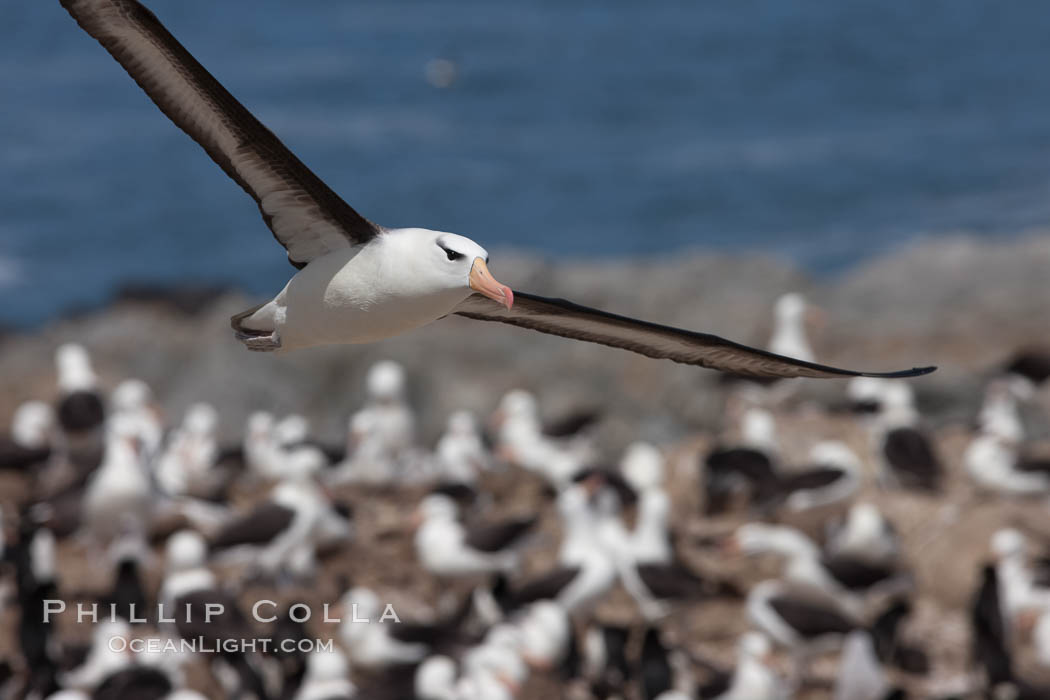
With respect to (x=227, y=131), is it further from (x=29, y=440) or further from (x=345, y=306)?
(x=29, y=440)

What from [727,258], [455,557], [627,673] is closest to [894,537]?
[627,673]

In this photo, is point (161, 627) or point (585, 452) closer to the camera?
point (161, 627)

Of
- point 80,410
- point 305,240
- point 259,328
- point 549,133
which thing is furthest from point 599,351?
point 549,133

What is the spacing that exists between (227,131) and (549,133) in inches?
1794

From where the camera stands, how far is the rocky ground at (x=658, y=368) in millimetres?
12789

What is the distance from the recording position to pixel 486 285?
4.66 meters

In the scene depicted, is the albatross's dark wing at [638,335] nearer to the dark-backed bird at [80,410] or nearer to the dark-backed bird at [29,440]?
the dark-backed bird at [29,440]

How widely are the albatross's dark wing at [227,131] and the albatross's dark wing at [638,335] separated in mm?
668

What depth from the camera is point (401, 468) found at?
51.2ft

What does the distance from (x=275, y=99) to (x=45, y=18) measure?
2447 cm

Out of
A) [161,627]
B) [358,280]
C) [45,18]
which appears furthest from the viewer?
[45,18]

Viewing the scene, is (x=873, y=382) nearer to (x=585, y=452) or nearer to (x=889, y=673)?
(x=585, y=452)

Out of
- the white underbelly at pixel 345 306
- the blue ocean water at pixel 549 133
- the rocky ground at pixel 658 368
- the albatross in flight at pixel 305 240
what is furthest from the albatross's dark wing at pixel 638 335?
the blue ocean water at pixel 549 133

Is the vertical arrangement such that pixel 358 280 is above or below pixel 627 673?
above
